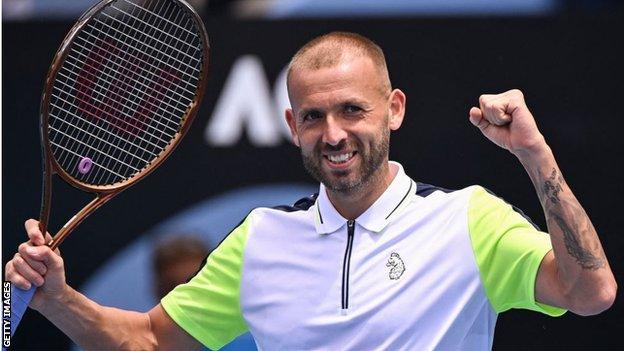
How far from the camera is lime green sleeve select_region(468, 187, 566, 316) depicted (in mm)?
3910

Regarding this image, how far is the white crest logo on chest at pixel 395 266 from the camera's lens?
13.4 feet

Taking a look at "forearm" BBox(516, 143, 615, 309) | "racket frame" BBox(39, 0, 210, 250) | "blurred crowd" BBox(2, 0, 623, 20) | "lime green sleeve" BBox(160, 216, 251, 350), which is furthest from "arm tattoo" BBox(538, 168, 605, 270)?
"blurred crowd" BBox(2, 0, 623, 20)

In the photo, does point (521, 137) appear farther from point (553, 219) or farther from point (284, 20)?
point (284, 20)

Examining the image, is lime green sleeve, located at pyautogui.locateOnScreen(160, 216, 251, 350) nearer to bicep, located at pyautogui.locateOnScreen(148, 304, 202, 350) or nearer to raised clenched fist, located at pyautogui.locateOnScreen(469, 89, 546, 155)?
bicep, located at pyautogui.locateOnScreen(148, 304, 202, 350)

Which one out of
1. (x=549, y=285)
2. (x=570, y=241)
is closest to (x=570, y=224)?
(x=570, y=241)

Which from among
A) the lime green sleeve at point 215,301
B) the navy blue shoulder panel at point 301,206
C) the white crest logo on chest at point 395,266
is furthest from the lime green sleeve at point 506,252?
the lime green sleeve at point 215,301

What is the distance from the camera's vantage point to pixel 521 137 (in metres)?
3.72

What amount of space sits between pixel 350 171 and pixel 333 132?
0.14 metres

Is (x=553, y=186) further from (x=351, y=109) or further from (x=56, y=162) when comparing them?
(x=56, y=162)

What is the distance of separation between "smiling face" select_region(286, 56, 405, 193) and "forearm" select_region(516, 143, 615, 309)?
55 centimetres

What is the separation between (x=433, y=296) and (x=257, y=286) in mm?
598

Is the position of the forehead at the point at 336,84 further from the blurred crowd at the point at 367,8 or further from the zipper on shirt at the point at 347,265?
the blurred crowd at the point at 367,8

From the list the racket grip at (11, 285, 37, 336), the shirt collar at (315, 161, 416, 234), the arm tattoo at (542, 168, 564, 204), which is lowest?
the racket grip at (11, 285, 37, 336)

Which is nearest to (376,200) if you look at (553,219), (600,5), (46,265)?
(553,219)
